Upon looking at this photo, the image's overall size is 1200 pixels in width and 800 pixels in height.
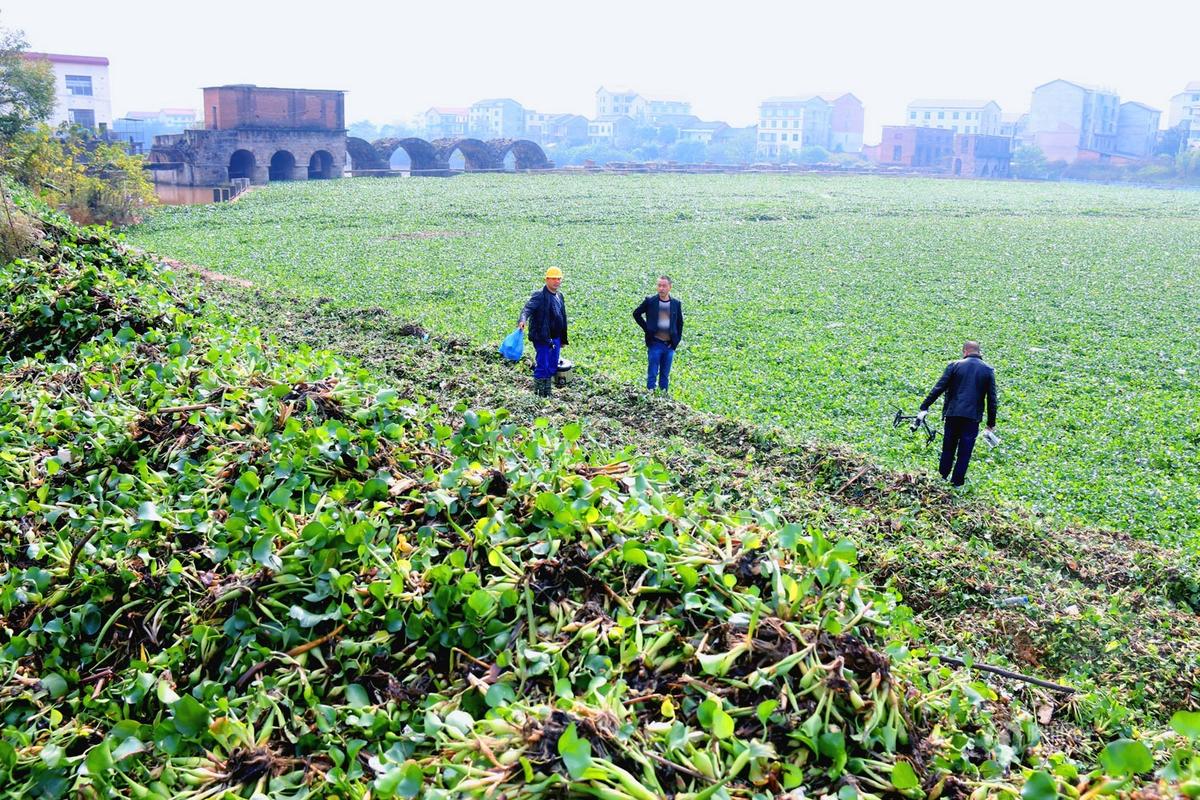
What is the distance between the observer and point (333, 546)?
411cm

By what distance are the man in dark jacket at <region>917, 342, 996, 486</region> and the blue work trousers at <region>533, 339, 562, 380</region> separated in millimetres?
4588

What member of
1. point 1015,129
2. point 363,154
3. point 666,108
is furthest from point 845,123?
point 363,154

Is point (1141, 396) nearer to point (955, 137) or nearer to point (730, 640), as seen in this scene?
point (730, 640)

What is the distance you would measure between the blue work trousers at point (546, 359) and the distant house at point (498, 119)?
15076 centimetres

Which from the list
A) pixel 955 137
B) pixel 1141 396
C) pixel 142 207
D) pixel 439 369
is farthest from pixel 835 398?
pixel 955 137

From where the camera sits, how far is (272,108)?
2495 inches

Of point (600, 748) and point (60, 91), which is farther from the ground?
point (60, 91)

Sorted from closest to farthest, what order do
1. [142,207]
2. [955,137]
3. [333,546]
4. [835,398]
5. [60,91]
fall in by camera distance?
[333,546] → [835,398] → [142,207] → [60,91] → [955,137]

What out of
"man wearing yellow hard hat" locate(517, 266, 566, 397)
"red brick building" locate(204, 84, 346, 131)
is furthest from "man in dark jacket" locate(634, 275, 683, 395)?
"red brick building" locate(204, 84, 346, 131)

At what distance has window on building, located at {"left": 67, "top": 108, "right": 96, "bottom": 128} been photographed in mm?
76875

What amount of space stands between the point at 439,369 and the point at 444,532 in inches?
384

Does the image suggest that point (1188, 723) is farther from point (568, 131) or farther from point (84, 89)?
point (568, 131)

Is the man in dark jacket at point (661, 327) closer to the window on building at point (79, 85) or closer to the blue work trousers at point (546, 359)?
the blue work trousers at point (546, 359)

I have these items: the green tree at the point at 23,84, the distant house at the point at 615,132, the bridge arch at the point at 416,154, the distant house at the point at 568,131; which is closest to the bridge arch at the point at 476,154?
the bridge arch at the point at 416,154
